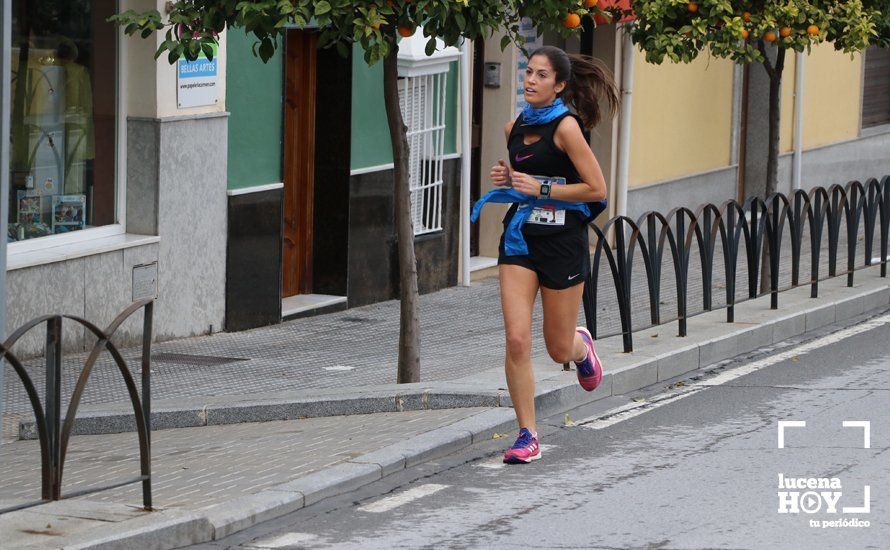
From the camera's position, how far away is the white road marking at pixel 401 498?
22.6ft

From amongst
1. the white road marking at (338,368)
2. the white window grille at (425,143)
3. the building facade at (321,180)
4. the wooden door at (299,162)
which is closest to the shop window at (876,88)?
the white window grille at (425,143)

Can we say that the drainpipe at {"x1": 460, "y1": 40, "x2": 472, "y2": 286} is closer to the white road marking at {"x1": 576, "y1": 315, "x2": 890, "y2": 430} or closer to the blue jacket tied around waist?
the white road marking at {"x1": 576, "y1": 315, "x2": 890, "y2": 430}

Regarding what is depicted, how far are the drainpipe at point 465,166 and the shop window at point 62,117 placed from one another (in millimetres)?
4365

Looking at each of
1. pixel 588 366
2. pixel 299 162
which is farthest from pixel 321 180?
pixel 588 366

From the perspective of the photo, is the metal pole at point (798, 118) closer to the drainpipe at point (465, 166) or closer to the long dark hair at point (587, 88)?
the drainpipe at point (465, 166)

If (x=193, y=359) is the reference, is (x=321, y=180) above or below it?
above

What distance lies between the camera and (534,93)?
7543 mm

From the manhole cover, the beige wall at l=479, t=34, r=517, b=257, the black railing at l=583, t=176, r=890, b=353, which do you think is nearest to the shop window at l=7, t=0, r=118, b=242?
the manhole cover

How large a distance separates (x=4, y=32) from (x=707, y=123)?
1466cm

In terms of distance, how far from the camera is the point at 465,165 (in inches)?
596

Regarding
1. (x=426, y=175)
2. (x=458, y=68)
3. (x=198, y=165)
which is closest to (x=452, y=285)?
(x=426, y=175)

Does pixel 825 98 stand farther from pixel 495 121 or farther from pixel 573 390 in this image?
pixel 573 390

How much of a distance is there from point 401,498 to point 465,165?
833 cm

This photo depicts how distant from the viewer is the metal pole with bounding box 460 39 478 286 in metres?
15.0
